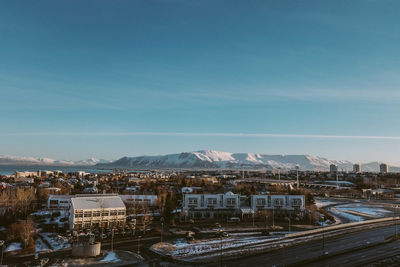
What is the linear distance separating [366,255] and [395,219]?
20.0 meters

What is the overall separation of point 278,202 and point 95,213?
21586 mm

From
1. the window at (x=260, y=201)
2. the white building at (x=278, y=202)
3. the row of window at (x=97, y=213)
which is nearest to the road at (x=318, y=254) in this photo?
the white building at (x=278, y=202)

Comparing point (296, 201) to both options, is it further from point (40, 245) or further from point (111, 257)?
point (40, 245)

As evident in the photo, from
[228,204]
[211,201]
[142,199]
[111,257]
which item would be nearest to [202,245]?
[111,257]

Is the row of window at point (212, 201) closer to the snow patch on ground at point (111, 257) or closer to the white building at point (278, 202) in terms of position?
the white building at point (278, 202)

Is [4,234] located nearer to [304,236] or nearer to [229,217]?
[229,217]

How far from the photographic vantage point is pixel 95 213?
29109 mm

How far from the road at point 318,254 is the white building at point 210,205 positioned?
548 inches

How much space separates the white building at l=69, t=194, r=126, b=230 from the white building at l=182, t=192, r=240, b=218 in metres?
9.18

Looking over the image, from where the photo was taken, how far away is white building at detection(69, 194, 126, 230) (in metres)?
28.1

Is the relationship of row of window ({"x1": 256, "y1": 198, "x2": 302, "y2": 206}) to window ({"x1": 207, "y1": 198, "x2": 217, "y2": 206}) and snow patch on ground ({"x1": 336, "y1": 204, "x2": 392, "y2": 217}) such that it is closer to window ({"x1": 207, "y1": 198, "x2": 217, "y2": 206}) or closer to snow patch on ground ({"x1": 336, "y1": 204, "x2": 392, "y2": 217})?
window ({"x1": 207, "y1": 198, "x2": 217, "y2": 206})

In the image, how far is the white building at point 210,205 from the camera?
36969mm

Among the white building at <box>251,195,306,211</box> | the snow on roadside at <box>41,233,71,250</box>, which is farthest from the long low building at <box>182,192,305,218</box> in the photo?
the snow on roadside at <box>41,233,71,250</box>

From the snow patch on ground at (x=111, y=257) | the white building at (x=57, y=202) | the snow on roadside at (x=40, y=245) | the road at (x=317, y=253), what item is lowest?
the snow on roadside at (x=40, y=245)
